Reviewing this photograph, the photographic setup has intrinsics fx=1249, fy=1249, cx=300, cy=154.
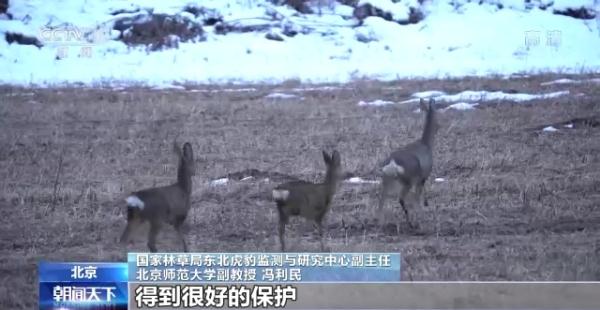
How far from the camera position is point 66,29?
7961 millimetres

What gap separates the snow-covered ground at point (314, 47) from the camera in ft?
26.3

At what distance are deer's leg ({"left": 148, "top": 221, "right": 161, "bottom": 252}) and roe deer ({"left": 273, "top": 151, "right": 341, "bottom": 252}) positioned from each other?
759 millimetres

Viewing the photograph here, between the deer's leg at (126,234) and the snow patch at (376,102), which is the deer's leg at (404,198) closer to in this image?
the snow patch at (376,102)

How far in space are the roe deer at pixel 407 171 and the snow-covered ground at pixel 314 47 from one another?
53 centimetres

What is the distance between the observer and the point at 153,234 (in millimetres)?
7594

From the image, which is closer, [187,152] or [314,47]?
[187,152]

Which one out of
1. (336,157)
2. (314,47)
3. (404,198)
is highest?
(314,47)

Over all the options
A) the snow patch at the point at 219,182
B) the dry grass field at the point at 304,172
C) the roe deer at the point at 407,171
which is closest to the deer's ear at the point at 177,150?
the dry grass field at the point at 304,172

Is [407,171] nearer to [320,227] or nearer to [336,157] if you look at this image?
[336,157]

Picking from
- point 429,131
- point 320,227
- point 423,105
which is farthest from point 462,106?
point 320,227

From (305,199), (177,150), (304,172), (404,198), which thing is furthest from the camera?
(304,172)

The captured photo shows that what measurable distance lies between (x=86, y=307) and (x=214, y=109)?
6.53 ft

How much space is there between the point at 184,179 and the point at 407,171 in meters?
1.47

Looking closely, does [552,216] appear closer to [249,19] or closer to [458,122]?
[458,122]
